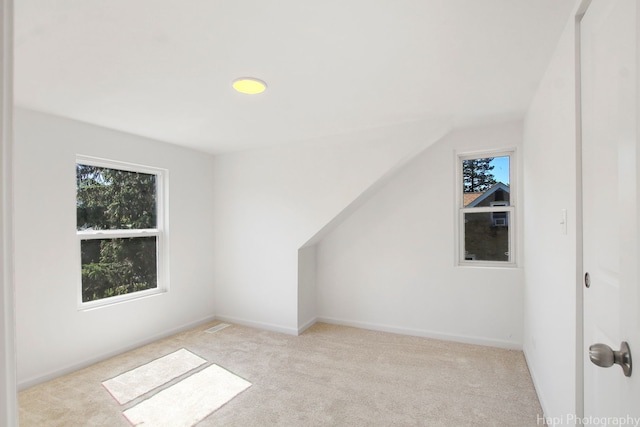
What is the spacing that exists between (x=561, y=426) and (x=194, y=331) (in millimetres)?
3520

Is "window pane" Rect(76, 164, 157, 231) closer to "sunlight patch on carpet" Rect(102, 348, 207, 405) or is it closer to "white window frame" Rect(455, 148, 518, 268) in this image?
"sunlight patch on carpet" Rect(102, 348, 207, 405)

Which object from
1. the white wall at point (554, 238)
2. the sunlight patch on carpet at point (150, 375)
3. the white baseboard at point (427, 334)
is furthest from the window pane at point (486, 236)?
the sunlight patch on carpet at point (150, 375)

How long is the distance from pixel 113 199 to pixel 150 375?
1.80 metres

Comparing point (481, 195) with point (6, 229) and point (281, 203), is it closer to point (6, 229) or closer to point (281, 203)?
point (281, 203)

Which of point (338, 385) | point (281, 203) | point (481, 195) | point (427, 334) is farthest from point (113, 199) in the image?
point (481, 195)

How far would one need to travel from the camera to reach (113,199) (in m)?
3.29

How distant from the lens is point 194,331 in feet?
12.4

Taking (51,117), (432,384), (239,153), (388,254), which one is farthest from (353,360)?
(51,117)

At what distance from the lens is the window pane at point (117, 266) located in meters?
3.07

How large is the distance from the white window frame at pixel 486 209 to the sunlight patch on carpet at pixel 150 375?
2.88 meters

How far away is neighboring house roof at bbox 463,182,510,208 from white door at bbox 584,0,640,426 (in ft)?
6.91

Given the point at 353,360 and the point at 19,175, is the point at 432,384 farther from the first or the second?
the point at 19,175

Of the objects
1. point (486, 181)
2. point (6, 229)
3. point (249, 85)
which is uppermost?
point (249, 85)

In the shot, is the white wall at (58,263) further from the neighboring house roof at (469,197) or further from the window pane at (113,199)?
the neighboring house roof at (469,197)
